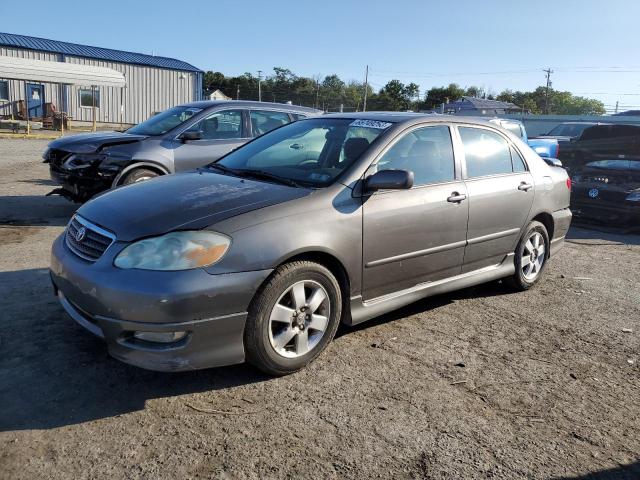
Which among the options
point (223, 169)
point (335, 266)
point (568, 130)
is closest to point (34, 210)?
point (223, 169)

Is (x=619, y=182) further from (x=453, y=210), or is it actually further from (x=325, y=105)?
(x=325, y=105)

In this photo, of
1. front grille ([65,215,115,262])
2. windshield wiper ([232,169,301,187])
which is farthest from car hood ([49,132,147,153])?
front grille ([65,215,115,262])

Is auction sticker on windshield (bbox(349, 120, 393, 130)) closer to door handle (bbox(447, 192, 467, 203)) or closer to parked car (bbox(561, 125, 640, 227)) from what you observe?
door handle (bbox(447, 192, 467, 203))

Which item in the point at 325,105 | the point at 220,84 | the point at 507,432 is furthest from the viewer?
the point at 220,84

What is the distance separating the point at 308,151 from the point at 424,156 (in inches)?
36.4

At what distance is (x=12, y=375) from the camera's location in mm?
3242

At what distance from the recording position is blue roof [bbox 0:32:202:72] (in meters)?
31.3

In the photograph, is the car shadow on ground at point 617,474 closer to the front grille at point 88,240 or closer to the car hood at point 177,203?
the car hood at point 177,203

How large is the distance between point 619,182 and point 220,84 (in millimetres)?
58694

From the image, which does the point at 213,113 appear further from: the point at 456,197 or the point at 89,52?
the point at 89,52

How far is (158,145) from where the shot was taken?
741cm

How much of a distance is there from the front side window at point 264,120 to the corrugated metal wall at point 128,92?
26.7 metres

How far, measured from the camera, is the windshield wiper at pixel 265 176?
3.85m

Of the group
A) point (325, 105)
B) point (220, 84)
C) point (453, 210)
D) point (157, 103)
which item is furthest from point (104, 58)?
point (453, 210)
